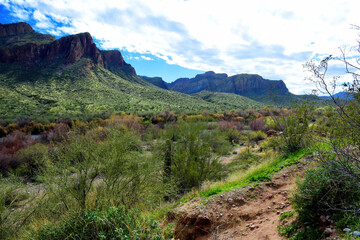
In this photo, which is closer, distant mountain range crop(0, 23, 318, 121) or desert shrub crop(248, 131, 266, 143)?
desert shrub crop(248, 131, 266, 143)

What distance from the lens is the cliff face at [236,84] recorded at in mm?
121000

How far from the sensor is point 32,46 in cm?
6297

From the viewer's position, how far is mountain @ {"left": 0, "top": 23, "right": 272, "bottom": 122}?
3284 centimetres

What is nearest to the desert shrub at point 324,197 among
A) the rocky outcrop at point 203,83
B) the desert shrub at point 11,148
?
the desert shrub at point 11,148

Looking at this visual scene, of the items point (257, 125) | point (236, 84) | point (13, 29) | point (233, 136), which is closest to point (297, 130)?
point (233, 136)

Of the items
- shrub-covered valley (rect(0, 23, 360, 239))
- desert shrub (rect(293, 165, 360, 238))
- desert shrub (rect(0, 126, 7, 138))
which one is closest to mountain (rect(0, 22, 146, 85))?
desert shrub (rect(0, 126, 7, 138))

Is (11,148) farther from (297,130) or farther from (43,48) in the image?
(43,48)

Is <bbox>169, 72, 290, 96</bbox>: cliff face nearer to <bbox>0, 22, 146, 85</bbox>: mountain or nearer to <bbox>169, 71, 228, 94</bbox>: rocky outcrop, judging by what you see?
<bbox>169, 71, 228, 94</bbox>: rocky outcrop

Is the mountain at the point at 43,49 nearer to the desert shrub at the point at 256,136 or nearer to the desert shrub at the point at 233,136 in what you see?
the desert shrub at the point at 233,136

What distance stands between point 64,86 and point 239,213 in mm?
53394

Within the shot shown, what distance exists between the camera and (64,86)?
47.3 metres

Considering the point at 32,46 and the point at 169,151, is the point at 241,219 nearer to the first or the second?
the point at 169,151

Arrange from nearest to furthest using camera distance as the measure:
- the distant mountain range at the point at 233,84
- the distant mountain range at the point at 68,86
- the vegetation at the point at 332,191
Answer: the vegetation at the point at 332,191
the distant mountain range at the point at 68,86
the distant mountain range at the point at 233,84

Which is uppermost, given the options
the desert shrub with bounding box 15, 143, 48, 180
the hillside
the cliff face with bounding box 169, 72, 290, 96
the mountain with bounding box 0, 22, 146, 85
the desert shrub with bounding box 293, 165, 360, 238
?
the cliff face with bounding box 169, 72, 290, 96
